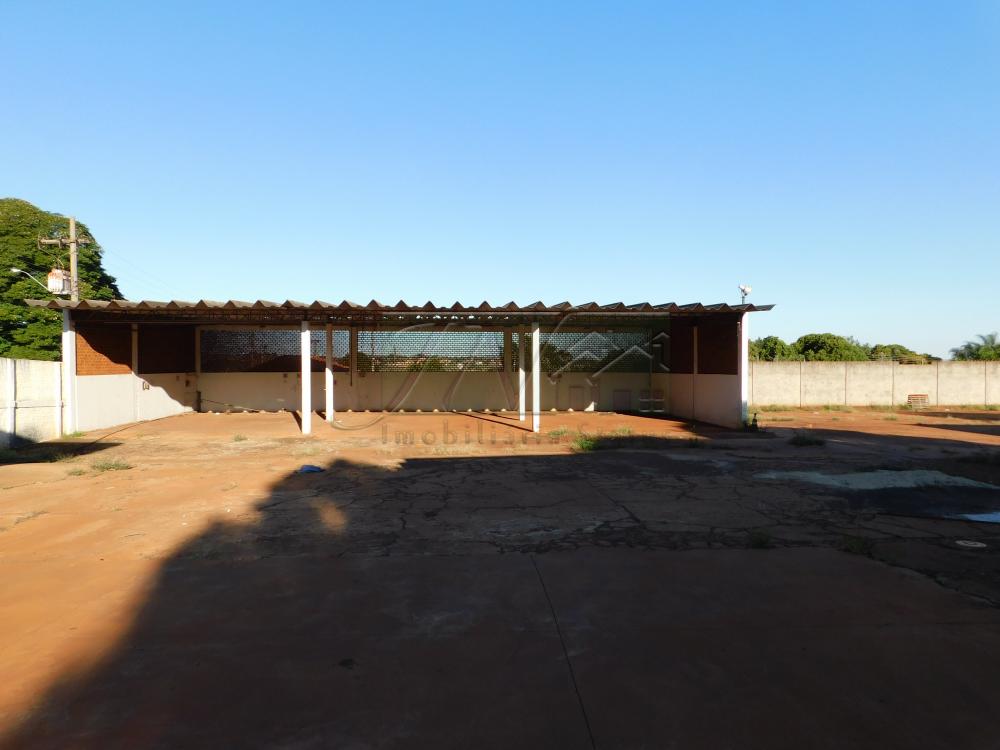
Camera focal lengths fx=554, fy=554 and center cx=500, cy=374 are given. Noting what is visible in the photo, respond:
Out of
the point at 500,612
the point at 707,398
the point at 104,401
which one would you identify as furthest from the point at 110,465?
the point at 707,398

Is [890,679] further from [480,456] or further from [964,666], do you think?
[480,456]

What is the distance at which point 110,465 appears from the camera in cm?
934

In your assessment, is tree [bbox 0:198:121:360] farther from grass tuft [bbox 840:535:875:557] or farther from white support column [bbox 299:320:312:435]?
grass tuft [bbox 840:535:875:557]

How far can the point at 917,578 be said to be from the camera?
428 centimetres

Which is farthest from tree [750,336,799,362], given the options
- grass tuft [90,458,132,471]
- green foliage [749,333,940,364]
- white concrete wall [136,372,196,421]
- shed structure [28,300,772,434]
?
grass tuft [90,458,132,471]

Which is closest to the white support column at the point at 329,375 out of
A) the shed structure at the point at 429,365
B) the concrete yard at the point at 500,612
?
the shed structure at the point at 429,365

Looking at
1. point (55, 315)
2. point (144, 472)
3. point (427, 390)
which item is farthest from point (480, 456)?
point (55, 315)

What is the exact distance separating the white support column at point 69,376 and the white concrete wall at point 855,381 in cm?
2298

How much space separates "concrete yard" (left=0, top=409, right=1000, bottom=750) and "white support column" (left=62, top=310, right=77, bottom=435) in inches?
227

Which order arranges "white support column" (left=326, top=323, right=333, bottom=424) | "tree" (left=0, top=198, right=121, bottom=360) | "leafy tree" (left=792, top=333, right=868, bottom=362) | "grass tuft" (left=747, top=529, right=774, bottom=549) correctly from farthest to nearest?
"leafy tree" (left=792, top=333, right=868, bottom=362), "tree" (left=0, top=198, right=121, bottom=360), "white support column" (left=326, top=323, right=333, bottom=424), "grass tuft" (left=747, top=529, right=774, bottom=549)

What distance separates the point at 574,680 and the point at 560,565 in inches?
68.1

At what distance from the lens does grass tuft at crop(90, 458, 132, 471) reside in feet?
30.2

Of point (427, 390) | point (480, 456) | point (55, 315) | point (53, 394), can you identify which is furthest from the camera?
point (55, 315)

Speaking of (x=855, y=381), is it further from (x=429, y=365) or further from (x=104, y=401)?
(x=104, y=401)
